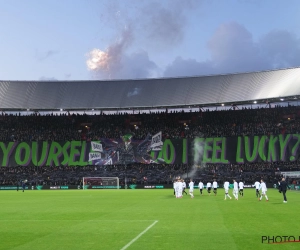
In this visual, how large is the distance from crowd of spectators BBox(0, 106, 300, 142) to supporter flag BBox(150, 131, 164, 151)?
106cm

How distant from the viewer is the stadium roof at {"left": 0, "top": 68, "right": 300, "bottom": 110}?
78.4 m

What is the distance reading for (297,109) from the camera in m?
81.8

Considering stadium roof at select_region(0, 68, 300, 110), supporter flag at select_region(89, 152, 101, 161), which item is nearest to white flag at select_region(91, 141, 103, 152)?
supporter flag at select_region(89, 152, 101, 161)

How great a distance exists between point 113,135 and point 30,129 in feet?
56.7

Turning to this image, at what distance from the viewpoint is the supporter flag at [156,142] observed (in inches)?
3317

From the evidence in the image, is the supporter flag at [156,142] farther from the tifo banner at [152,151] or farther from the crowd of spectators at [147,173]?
the crowd of spectators at [147,173]

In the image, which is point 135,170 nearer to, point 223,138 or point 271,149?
point 223,138

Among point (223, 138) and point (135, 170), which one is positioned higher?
point (223, 138)

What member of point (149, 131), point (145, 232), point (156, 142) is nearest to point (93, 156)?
point (149, 131)

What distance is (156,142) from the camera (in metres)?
84.7

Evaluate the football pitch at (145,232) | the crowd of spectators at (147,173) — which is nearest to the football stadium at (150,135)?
the crowd of spectators at (147,173)

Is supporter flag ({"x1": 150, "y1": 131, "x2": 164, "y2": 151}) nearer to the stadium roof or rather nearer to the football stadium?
the football stadium

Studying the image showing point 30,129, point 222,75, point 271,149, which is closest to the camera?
point 271,149

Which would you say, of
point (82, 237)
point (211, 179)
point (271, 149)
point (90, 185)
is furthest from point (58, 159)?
point (82, 237)
